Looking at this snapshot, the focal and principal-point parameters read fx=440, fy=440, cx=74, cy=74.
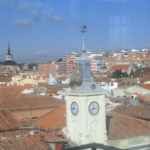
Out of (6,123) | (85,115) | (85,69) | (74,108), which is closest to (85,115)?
(85,115)

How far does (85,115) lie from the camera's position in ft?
23.0

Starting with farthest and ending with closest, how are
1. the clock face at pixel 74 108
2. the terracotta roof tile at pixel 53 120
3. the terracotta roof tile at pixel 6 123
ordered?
the terracotta roof tile at pixel 53 120
the terracotta roof tile at pixel 6 123
the clock face at pixel 74 108

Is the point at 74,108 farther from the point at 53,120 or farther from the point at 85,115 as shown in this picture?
the point at 53,120

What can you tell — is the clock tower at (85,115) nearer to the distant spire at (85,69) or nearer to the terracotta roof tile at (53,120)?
the distant spire at (85,69)

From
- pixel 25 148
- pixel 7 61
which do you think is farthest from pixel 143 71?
pixel 25 148

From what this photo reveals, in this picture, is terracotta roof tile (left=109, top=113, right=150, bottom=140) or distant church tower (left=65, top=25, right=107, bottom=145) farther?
terracotta roof tile (left=109, top=113, right=150, bottom=140)

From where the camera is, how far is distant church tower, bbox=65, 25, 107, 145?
7.02 metres

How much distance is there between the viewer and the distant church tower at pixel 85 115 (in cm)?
702

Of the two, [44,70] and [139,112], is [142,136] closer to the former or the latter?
[139,112]

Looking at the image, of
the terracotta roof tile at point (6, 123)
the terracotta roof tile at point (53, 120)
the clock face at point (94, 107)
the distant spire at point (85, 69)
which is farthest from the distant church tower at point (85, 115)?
the terracotta roof tile at point (53, 120)

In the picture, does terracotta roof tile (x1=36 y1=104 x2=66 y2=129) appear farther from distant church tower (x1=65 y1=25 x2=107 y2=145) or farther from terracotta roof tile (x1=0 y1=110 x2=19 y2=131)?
distant church tower (x1=65 y1=25 x2=107 y2=145)

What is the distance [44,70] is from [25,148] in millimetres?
36934

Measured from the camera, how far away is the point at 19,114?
41.9ft

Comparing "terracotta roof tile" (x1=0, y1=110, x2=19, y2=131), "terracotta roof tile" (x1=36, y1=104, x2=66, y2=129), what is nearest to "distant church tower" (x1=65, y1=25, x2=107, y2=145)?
"terracotta roof tile" (x1=0, y1=110, x2=19, y2=131)
